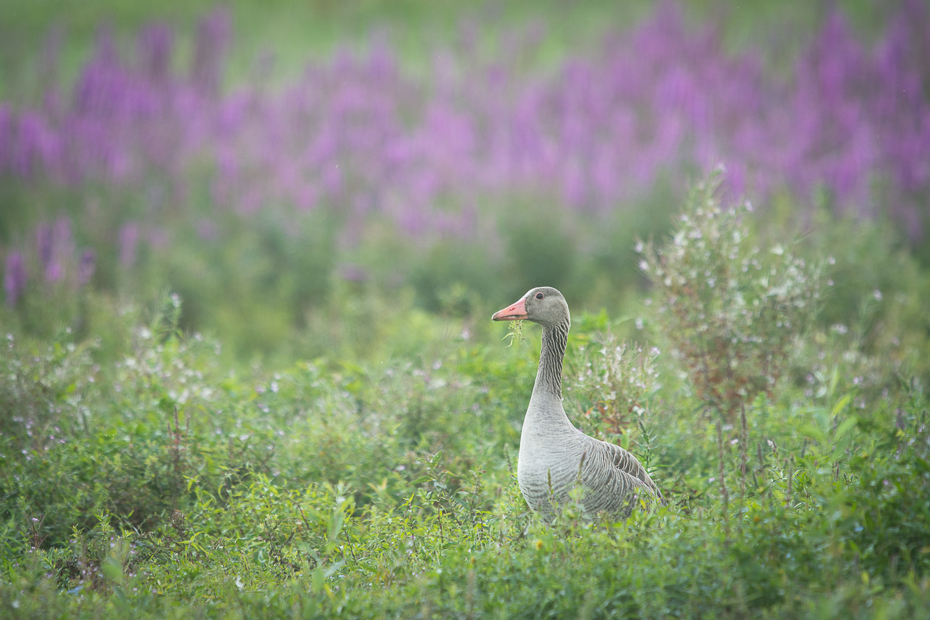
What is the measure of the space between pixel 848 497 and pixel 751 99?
11.2 metres

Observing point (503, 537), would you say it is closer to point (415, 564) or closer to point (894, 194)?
point (415, 564)

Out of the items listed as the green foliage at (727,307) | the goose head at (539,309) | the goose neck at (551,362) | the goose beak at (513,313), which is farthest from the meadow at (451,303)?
the goose beak at (513,313)

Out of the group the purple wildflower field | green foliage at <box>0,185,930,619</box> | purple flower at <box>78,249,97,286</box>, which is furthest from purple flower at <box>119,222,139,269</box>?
green foliage at <box>0,185,930,619</box>

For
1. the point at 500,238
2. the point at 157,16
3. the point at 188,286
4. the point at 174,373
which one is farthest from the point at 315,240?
the point at 157,16

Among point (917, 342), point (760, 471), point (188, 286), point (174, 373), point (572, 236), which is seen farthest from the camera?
point (572, 236)

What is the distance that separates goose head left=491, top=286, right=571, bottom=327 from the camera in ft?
11.9

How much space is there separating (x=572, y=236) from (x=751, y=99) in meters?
5.10

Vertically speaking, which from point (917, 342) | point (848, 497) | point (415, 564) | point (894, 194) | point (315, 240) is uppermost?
point (894, 194)

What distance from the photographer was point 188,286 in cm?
883

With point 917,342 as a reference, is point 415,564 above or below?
below

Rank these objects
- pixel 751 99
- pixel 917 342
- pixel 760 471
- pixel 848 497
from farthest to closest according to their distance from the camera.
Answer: pixel 751 99 < pixel 917 342 < pixel 760 471 < pixel 848 497

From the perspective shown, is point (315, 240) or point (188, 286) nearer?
point (188, 286)

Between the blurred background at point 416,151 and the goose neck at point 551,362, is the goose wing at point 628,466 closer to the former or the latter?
the goose neck at point 551,362

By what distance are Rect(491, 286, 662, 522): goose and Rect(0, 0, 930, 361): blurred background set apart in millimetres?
2858
